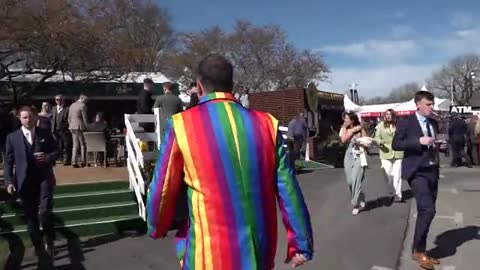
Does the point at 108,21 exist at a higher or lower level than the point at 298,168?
higher

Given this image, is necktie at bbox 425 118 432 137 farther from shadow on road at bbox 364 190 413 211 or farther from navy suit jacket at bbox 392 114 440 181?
shadow on road at bbox 364 190 413 211

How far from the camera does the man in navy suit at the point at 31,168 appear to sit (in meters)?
6.82

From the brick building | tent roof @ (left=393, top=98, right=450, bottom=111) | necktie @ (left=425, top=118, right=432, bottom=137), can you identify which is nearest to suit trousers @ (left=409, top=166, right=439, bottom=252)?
necktie @ (left=425, top=118, right=432, bottom=137)

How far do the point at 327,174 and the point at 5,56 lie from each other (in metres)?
17.3

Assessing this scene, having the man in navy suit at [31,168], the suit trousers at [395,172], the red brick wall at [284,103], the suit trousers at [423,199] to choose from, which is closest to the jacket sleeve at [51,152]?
the man in navy suit at [31,168]

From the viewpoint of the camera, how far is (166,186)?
2645 mm

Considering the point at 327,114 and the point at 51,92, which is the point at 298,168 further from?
the point at 51,92

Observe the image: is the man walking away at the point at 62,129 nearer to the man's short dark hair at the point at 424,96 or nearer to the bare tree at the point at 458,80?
the man's short dark hair at the point at 424,96

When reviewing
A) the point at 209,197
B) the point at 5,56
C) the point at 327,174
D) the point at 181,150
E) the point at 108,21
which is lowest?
the point at 327,174

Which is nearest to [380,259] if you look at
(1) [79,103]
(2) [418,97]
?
(2) [418,97]

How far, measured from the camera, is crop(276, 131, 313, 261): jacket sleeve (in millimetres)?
2686

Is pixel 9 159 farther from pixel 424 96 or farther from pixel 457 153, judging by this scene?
pixel 457 153

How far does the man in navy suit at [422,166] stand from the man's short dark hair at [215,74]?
4016 millimetres

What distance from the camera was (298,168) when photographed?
17.2m
